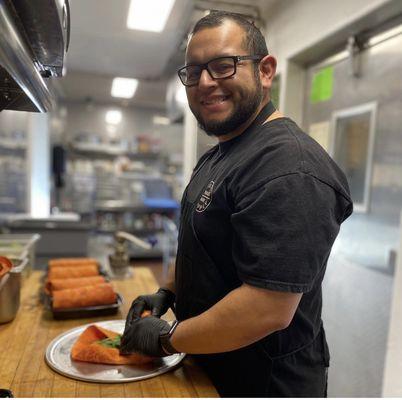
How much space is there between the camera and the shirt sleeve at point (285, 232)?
0.63 meters

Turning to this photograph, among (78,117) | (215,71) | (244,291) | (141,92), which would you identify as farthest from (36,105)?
(78,117)

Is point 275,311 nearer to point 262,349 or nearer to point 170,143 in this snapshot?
point 262,349

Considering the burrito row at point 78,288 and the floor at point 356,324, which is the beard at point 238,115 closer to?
the burrito row at point 78,288

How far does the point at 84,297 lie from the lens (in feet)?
3.77

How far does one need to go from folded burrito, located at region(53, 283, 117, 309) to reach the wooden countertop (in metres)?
0.05

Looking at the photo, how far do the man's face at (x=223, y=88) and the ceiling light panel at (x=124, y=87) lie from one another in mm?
3310

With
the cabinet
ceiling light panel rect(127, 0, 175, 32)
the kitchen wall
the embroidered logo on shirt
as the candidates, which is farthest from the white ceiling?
the cabinet

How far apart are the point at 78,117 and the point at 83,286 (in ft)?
16.3

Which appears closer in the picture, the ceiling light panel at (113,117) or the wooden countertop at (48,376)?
the wooden countertop at (48,376)

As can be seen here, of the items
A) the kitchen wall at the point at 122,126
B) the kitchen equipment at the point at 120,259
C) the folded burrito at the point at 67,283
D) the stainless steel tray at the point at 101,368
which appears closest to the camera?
the stainless steel tray at the point at 101,368

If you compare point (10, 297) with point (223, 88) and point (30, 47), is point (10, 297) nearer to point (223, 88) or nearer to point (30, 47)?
point (30, 47)

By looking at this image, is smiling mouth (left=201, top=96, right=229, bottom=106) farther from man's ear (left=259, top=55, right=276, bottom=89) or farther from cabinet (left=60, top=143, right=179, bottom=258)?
cabinet (left=60, top=143, right=179, bottom=258)

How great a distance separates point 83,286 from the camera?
122 cm

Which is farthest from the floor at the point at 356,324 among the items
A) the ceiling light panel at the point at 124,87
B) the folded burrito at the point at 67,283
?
the ceiling light panel at the point at 124,87
